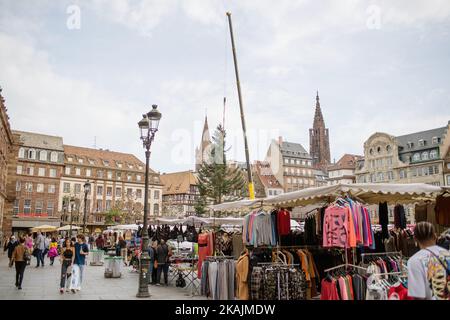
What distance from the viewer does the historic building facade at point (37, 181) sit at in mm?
65750

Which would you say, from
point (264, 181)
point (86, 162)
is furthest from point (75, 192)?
point (264, 181)

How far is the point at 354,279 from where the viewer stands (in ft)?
25.1

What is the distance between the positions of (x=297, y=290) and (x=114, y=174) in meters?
74.7

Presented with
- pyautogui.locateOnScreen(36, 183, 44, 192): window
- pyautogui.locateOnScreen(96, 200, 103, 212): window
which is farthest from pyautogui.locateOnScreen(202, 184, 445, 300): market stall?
pyautogui.locateOnScreen(96, 200, 103, 212): window

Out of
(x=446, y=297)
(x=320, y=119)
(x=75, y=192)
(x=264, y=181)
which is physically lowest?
(x=446, y=297)

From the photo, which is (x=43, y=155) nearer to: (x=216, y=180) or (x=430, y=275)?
(x=216, y=180)

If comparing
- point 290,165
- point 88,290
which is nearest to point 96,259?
point 88,290

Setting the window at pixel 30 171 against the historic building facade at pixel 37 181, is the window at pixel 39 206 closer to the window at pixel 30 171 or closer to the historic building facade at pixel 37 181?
the historic building facade at pixel 37 181

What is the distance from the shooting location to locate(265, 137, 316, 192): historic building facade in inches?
4229

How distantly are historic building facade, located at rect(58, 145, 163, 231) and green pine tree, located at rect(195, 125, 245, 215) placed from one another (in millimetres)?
24595

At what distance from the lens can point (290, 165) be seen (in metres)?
109
